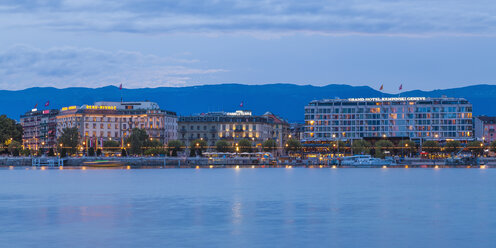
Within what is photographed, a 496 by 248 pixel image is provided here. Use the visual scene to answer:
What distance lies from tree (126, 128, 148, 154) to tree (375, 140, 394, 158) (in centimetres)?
5243

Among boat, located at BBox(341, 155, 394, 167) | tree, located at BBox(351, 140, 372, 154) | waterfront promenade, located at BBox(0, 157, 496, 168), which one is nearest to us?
boat, located at BBox(341, 155, 394, 167)

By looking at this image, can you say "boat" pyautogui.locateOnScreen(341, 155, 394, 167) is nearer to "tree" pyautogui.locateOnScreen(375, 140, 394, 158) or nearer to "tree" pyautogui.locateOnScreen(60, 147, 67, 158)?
"tree" pyautogui.locateOnScreen(375, 140, 394, 158)

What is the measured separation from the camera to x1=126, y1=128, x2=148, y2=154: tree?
177125mm

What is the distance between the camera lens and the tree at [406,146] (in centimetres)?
19338

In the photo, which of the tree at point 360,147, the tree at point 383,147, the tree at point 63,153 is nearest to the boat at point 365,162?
A: the tree at point 360,147

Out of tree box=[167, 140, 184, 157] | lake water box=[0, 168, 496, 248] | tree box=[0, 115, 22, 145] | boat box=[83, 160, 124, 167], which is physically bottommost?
lake water box=[0, 168, 496, 248]

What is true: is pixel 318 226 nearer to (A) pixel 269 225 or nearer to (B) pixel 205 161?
(A) pixel 269 225

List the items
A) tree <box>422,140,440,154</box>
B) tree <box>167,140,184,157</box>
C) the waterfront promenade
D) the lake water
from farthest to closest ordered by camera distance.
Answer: tree <box>422,140,440,154</box>, tree <box>167,140,184,157</box>, the waterfront promenade, the lake water

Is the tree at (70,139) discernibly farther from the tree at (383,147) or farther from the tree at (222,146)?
the tree at (383,147)

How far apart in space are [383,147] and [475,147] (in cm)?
2044

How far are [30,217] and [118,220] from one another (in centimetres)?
543

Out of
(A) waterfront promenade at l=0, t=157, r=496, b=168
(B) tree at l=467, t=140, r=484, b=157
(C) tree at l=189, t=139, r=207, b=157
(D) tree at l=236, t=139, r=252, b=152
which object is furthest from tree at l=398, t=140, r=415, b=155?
(C) tree at l=189, t=139, r=207, b=157

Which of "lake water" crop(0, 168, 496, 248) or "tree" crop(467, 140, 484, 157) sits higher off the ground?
"tree" crop(467, 140, 484, 157)

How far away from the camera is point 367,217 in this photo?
145 feet
